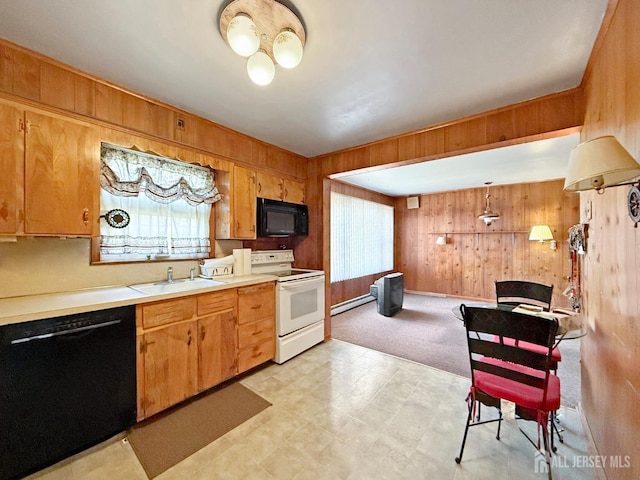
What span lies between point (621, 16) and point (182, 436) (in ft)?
11.2

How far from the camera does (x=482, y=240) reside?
583 centimetres

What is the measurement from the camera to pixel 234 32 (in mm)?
1256

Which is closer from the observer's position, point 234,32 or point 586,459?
point 234,32

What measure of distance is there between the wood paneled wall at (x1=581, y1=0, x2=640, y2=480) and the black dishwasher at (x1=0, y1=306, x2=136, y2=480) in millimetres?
2727

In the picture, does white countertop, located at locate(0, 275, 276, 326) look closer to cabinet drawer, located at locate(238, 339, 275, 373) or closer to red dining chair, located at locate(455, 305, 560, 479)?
cabinet drawer, located at locate(238, 339, 275, 373)

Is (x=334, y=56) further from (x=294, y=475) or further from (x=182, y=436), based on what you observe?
(x=182, y=436)

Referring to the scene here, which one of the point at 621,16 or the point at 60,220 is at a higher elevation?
the point at 621,16

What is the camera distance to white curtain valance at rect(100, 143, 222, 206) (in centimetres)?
208

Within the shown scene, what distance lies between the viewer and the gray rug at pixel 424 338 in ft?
8.98

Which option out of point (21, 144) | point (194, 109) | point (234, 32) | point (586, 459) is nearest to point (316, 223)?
point (194, 109)

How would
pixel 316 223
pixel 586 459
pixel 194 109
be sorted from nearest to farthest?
pixel 586 459, pixel 194 109, pixel 316 223

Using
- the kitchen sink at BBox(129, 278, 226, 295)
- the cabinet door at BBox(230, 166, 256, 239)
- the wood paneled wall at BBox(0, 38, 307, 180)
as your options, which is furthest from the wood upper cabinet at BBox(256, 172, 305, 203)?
the kitchen sink at BBox(129, 278, 226, 295)

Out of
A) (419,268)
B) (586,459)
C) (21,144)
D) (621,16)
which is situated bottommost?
(586,459)

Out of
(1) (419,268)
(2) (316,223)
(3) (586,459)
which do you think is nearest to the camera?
(3) (586,459)
